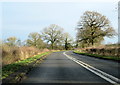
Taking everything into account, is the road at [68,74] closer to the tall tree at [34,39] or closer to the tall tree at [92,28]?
the tall tree at [92,28]

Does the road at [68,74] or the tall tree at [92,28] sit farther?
the tall tree at [92,28]

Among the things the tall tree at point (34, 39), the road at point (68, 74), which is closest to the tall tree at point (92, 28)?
the tall tree at point (34, 39)

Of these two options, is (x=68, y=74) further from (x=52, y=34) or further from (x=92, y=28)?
(x=52, y=34)

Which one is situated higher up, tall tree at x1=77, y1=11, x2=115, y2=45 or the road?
tall tree at x1=77, y1=11, x2=115, y2=45

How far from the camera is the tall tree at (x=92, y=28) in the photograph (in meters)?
52.3

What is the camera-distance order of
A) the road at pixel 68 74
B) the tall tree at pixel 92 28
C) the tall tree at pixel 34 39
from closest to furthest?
the road at pixel 68 74
the tall tree at pixel 92 28
the tall tree at pixel 34 39

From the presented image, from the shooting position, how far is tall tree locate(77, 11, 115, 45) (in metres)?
52.3

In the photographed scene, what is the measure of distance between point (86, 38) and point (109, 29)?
721 centimetres

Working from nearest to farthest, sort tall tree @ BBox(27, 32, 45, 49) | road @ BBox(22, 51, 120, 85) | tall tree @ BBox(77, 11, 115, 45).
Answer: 1. road @ BBox(22, 51, 120, 85)
2. tall tree @ BBox(77, 11, 115, 45)
3. tall tree @ BBox(27, 32, 45, 49)

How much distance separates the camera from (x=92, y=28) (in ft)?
177

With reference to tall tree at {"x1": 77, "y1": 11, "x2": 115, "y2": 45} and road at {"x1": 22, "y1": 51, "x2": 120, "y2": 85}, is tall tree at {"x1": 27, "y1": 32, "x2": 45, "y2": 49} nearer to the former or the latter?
tall tree at {"x1": 77, "y1": 11, "x2": 115, "y2": 45}

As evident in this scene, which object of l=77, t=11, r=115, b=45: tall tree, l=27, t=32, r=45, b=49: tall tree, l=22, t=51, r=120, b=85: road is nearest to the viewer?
l=22, t=51, r=120, b=85: road

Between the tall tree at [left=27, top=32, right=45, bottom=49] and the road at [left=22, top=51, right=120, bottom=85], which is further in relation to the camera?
the tall tree at [left=27, top=32, right=45, bottom=49]

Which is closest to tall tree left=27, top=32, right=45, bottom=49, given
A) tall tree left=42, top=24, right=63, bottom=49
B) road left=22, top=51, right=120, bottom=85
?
tall tree left=42, top=24, right=63, bottom=49
